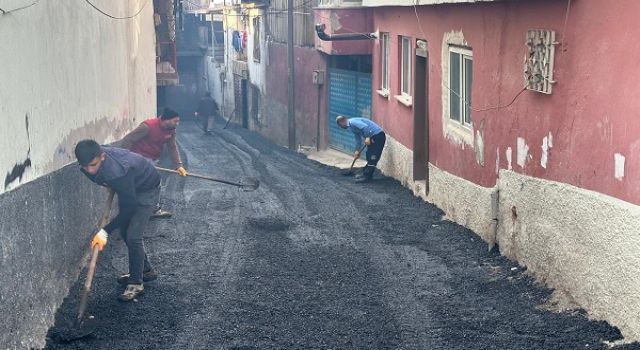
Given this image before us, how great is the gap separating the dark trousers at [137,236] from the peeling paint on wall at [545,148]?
3751 millimetres

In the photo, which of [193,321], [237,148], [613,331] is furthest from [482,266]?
[237,148]

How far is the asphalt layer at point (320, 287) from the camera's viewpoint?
686 cm

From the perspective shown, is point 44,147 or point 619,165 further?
point 44,147

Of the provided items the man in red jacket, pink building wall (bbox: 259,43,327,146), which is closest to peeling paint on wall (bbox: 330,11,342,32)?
pink building wall (bbox: 259,43,327,146)

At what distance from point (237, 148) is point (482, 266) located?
1728cm

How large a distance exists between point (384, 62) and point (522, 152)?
8636 mm

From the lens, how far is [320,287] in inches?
330

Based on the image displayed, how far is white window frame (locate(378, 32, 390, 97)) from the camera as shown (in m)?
16.8

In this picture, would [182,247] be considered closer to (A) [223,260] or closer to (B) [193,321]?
(A) [223,260]

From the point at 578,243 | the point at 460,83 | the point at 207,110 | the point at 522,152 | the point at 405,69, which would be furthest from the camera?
the point at 207,110

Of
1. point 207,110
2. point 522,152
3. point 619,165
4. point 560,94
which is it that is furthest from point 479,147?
point 207,110

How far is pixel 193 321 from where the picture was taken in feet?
24.0

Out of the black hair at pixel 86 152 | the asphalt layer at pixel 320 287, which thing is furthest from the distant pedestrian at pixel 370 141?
the black hair at pixel 86 152

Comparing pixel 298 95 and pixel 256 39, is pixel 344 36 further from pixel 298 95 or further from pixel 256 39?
pixel 256 39
